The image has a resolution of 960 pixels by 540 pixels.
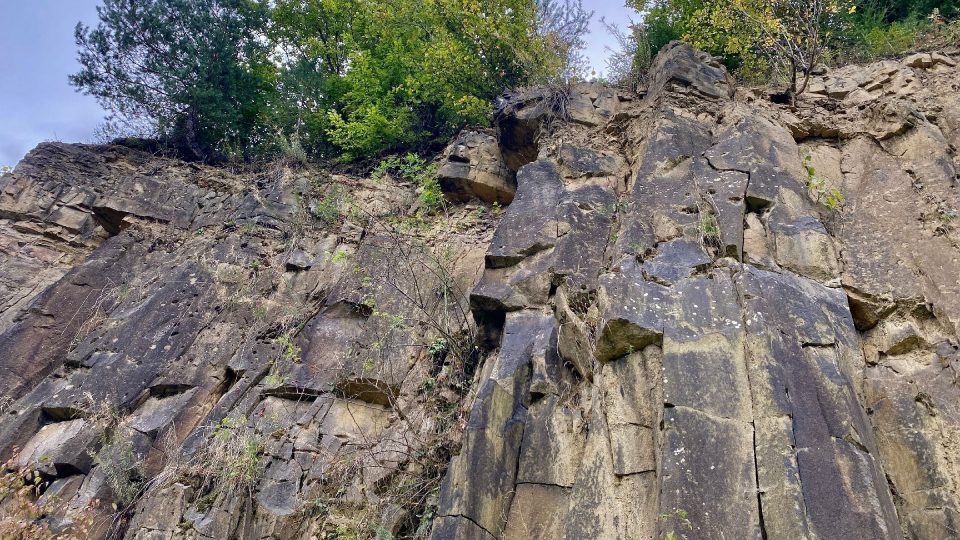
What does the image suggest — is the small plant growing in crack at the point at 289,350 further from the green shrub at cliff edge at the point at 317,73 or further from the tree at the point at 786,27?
the tree at the point at 786,27

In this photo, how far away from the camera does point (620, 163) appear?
845 cm

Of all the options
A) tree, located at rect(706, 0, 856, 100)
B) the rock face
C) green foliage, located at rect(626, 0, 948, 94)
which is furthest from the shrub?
green foliage, located at rect(626, 0, 948, 94)

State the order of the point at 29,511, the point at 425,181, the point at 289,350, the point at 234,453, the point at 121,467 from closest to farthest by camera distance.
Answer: the point at 29,511, the point at 234,453, the point at 121,467, the point at 289,350, the point at 425,181

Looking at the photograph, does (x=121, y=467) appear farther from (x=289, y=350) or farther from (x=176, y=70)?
(x=176, y=70)

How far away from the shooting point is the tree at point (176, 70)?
12.8m

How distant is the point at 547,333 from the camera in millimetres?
6293

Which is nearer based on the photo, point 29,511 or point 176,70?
point 29,511

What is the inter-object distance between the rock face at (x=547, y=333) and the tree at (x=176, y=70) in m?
2.11

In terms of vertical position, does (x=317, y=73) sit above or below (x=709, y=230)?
above

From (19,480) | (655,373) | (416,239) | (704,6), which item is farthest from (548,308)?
(704,6)

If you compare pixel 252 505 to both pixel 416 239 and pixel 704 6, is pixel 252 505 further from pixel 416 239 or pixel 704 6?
pixel 704 6

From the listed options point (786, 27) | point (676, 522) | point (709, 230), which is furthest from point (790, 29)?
point (676, 522)

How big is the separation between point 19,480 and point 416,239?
18.8 feet

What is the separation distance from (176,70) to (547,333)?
10455mm
